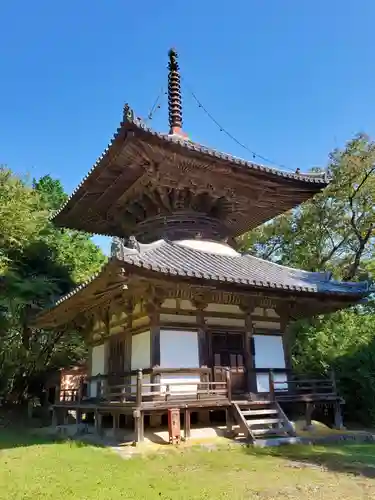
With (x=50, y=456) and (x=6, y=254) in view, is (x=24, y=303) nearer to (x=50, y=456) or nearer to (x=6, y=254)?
(x=6, y=254)

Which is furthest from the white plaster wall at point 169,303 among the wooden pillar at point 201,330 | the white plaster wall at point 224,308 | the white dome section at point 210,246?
the white dome section at point 210,246

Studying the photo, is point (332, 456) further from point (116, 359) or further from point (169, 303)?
point (116, 359)

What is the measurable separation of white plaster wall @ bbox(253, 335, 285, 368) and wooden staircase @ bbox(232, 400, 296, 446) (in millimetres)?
1553

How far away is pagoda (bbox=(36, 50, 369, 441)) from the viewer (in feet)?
36.7

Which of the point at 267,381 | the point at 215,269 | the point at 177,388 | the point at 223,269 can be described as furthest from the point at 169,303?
the point at 267,381

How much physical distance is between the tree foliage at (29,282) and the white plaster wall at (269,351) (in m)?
7.92

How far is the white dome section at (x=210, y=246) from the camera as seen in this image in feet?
47.1

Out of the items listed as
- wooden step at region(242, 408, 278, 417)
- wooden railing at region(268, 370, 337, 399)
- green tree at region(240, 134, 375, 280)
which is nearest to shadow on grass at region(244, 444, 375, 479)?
wooden step at region(242, 408, 278, 417)

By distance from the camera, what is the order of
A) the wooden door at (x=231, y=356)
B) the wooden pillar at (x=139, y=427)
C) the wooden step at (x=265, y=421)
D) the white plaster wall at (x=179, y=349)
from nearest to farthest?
the wooden pillar at (x=139, y=427)
the wooden step at (x=265, y=421)
the white plaster wall at (x=179, y=349)
the wooden door at (x=231, y=356)

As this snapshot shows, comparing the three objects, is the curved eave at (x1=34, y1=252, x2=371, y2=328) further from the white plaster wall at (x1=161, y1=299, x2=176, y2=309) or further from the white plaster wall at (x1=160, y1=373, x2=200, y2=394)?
the white plaster wall at (x1=160, y1=373, x2=200, y2=394)

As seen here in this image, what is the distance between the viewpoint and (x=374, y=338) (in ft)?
54.7

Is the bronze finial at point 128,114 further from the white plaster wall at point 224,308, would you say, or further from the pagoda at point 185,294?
the white plaster wall at point 224,308

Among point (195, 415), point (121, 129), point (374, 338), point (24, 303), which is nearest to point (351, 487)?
point (195, 415)

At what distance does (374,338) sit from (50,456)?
39.7 feet
